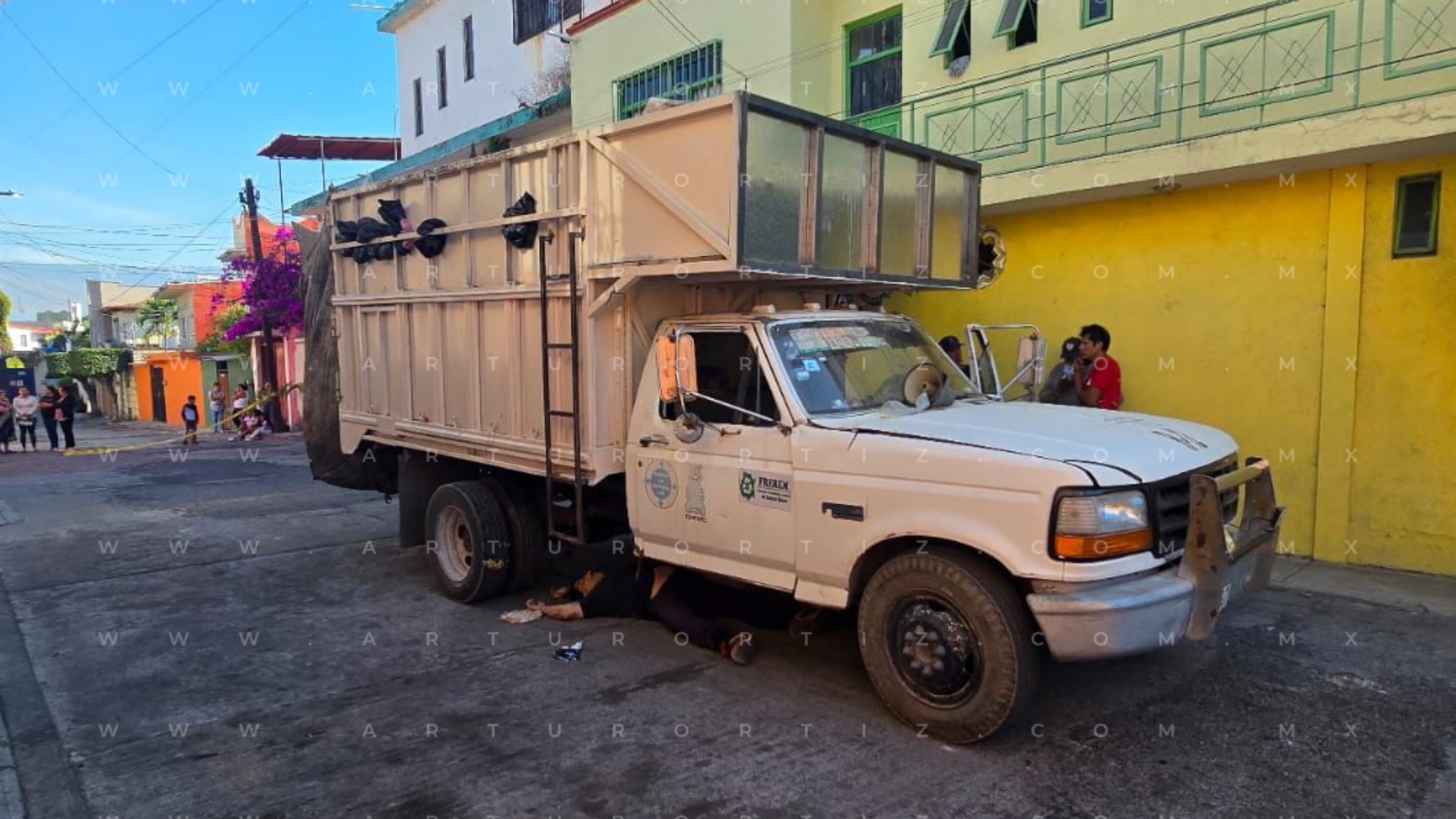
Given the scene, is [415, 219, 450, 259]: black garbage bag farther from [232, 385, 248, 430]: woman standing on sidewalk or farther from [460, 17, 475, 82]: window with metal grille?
[232, 385, 248, 430]: woman standing on sidewalk

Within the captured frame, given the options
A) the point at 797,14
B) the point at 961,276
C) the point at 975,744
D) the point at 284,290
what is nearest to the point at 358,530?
the point at 961,276

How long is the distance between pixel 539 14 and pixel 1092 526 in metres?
17.7

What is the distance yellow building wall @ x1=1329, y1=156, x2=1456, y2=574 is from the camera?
6.63 m

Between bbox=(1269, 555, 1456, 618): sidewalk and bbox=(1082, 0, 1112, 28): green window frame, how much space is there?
207 inches

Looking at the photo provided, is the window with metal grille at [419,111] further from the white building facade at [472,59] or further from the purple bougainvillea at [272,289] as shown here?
the purple bougainvillea at [272,289]

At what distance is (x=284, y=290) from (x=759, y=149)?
22.6 meters

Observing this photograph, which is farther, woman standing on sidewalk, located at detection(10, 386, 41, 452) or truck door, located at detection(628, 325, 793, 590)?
woman standing on sidewalk, located at detection(10, 386, 41, 452)

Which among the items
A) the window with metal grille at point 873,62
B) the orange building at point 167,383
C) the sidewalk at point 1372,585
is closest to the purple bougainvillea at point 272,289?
the orange building at point 167,383

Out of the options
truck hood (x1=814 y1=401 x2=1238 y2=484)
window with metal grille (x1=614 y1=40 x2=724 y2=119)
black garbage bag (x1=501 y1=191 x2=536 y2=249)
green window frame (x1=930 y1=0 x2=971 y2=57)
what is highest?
window with metal grille (x1=614 y1=40 x2=724 y2=119)

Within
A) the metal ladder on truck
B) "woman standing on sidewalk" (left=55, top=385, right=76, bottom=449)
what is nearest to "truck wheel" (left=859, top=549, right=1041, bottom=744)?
the metal ladder on truck

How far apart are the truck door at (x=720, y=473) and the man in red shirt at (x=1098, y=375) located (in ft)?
13.2

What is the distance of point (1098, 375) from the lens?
7.55m

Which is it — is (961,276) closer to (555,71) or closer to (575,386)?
(575,386)

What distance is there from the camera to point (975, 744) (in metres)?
4.00
